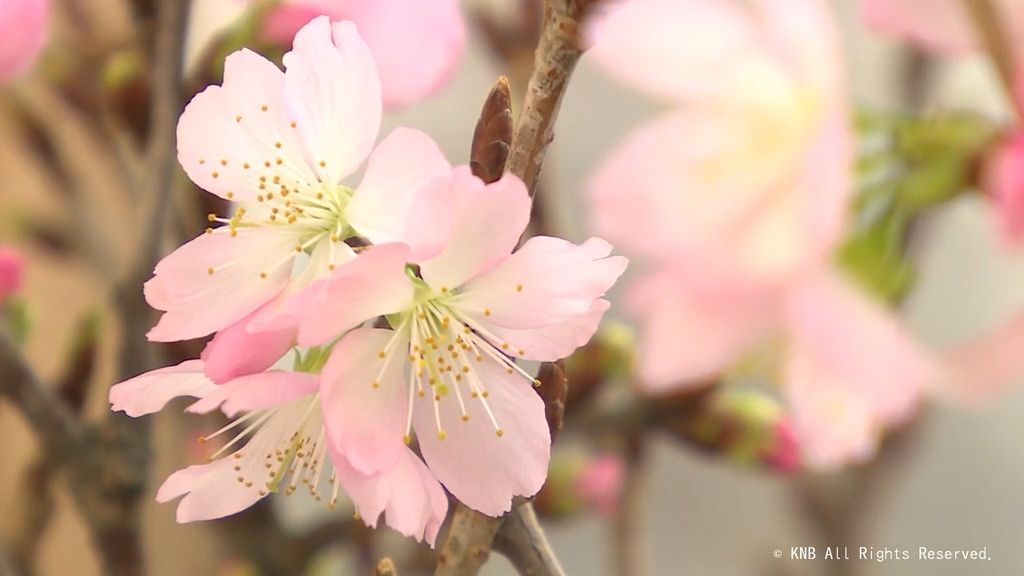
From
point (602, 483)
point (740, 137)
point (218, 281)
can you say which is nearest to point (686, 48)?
point (740, 137)

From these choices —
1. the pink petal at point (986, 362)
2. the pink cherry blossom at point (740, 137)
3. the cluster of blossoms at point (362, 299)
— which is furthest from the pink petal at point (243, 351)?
the pink petal at point (986, 362)

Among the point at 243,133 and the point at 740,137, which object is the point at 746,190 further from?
the point at 243,133

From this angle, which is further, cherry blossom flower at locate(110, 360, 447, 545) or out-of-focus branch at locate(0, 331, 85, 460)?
out-of-focus branch at locate(0, 331, 85, 460)

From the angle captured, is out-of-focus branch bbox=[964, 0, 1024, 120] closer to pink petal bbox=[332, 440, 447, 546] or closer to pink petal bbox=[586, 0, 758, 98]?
pink petal bbox=[586, 0, 758, 98]

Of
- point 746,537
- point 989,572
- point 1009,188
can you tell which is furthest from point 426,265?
point 746,537

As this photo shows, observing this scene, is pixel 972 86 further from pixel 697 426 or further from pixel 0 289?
pixel 0 289

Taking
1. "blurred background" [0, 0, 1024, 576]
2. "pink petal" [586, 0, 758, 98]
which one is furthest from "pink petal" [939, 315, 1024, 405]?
"pink petal" [586, 0, 758, 98]

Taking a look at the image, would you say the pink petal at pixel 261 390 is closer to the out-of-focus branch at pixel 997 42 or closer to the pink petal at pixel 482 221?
the pink petal at pixel 482 221

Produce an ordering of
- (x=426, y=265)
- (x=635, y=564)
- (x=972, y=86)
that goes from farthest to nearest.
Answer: (x=635, y=564)
(x=972, y=86)
(x=426, y=265)
